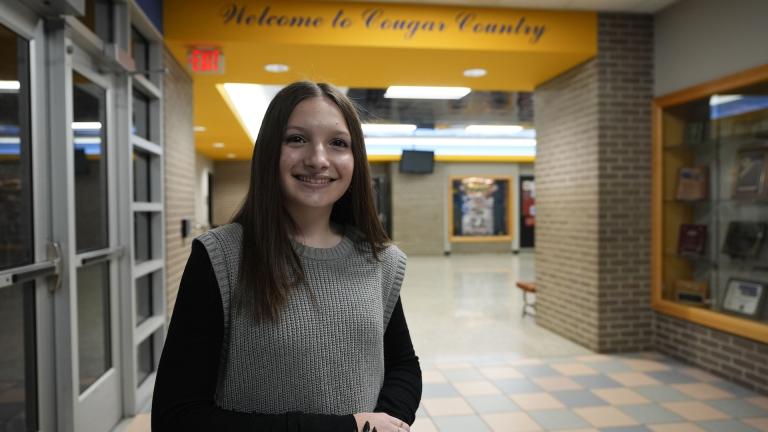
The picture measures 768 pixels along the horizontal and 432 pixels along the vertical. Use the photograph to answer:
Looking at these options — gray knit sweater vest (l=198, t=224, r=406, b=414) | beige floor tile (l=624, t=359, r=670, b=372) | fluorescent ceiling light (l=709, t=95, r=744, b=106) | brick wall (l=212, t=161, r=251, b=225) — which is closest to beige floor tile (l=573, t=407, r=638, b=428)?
beige floor tile (l=624, t=359, r=670, b=372)

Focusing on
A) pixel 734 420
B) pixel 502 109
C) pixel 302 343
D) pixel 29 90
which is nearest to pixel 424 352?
pixel 734 420

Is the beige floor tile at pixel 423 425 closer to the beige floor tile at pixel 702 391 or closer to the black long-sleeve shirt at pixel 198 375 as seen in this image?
the beige floor tile at pixel 702 391

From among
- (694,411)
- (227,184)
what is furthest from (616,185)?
(227,184)

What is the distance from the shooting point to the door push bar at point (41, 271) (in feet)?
7.04

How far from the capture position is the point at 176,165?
4.90 meters

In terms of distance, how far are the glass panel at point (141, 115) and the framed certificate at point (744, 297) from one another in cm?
478

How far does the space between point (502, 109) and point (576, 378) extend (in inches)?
225

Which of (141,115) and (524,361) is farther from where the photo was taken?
(524,361)

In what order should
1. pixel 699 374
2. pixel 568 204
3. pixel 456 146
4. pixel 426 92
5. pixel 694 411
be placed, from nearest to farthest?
pixel 694 411 < pixel 699 374 < pixel 568 204 < pixel 426 92 < pixel 456 146

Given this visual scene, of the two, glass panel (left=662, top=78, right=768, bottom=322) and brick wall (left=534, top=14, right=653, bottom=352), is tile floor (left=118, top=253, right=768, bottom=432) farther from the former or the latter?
glass panel (left=662, top=78, right=768, bottom=322)

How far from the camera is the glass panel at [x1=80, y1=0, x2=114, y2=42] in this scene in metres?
3.28

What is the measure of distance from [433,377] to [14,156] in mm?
3265

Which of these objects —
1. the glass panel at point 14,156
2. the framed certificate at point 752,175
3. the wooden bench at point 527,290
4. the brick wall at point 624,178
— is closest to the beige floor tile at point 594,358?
the brick wall at point 624,178

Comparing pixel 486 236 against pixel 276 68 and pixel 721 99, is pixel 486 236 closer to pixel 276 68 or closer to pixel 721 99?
pixel 276 68
